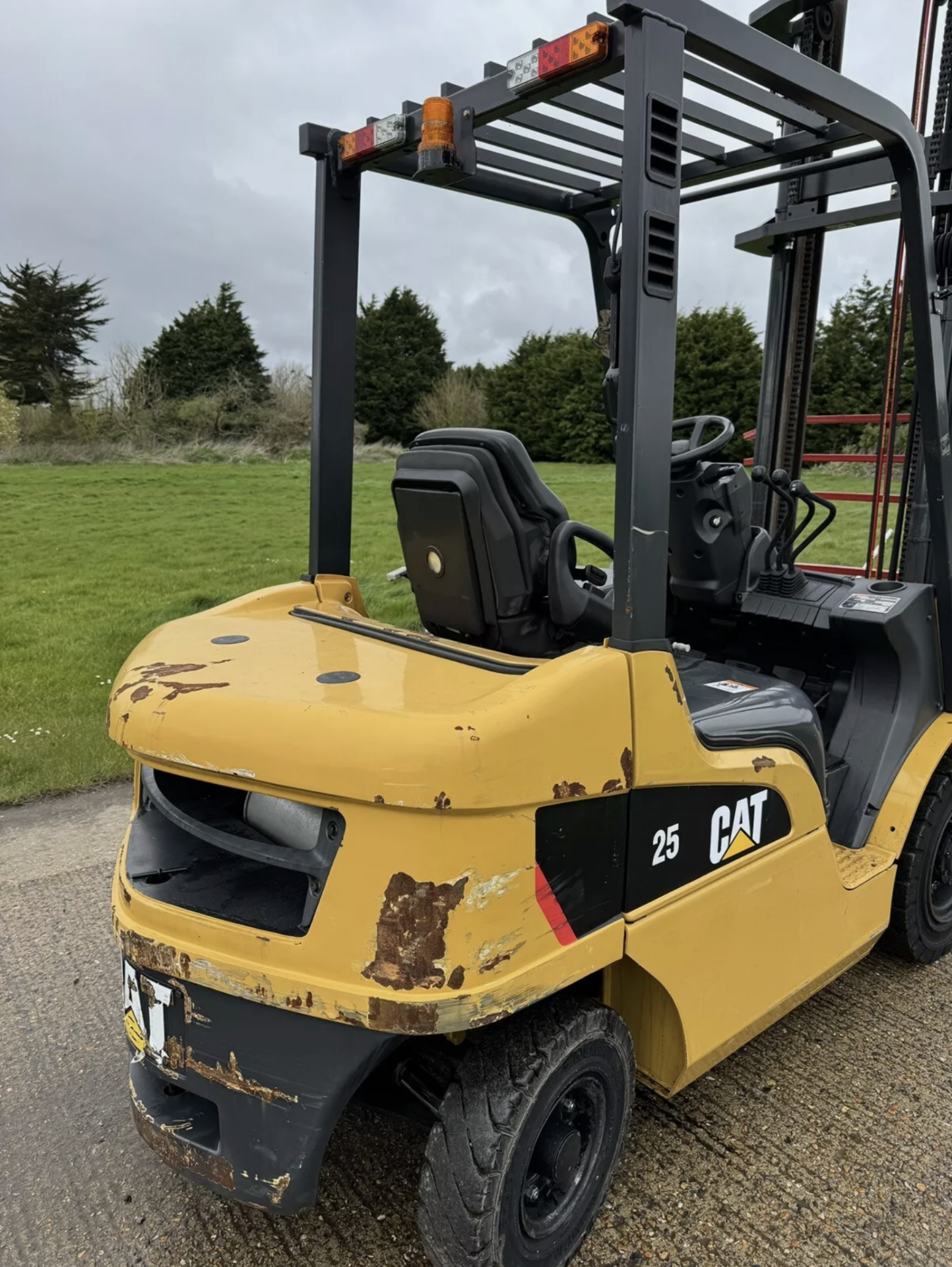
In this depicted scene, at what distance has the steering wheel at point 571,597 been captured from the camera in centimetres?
230

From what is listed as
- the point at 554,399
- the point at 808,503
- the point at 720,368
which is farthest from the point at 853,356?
the point at 808,503

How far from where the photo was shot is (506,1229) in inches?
72.9

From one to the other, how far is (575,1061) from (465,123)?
6.72 feet

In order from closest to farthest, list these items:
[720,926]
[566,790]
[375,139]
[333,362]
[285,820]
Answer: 1. [566,790]
2. [285,820]
3. [720,926]
4. [375,139]
5. [333,362]

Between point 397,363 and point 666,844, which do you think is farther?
point 397,363

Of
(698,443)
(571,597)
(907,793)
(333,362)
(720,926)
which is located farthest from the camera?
(698,443)

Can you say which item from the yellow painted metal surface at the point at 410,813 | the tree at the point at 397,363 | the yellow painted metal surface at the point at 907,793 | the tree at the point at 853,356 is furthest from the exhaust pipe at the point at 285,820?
the tree at the point at 397,363

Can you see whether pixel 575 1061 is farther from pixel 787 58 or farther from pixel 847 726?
pixel 787 58

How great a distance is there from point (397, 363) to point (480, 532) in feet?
113

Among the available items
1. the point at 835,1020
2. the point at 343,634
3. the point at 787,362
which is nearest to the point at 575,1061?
the point at 343,634

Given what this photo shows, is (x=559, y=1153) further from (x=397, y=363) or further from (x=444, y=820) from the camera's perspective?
(x=397, y=363)

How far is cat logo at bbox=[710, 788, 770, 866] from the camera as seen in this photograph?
2.12m

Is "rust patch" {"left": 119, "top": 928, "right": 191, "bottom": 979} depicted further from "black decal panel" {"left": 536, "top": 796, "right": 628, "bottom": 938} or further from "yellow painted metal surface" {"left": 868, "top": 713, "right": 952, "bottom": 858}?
"yellow painted metal surface" {"left": 868, "top": 713, "right": 952, "bottom": 858}

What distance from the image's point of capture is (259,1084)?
1785mm
